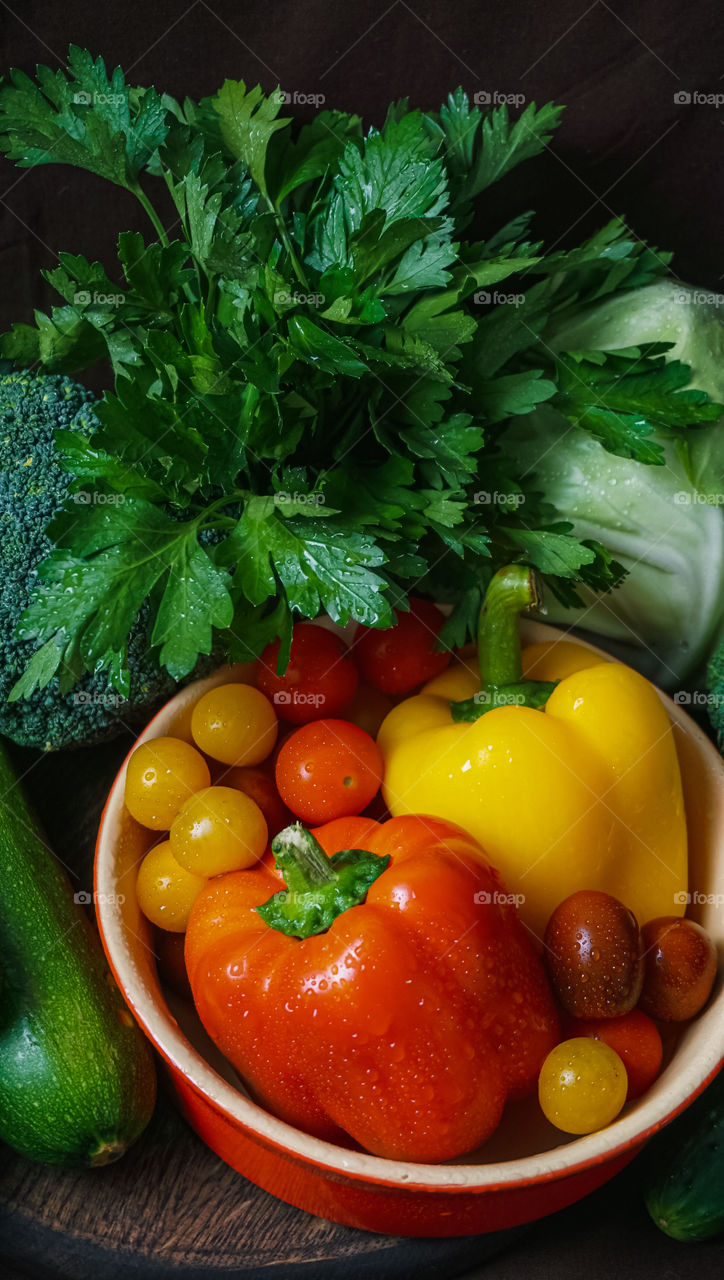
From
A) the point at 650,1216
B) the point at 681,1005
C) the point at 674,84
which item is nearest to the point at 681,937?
the point at 681,1005

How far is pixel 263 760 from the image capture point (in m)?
1.07

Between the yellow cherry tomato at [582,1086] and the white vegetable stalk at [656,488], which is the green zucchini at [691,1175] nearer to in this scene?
the yellow cherry tomato at [582,1086]

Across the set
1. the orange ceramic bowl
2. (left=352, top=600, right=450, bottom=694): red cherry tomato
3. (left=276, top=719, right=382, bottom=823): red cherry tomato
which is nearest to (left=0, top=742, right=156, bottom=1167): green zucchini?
the orange ceramic bowl

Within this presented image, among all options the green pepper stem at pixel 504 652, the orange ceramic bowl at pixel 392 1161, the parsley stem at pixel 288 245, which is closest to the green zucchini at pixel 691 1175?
the orange ceramic bowl at pixel 392 1161

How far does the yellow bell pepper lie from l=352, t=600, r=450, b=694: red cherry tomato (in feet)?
0.25

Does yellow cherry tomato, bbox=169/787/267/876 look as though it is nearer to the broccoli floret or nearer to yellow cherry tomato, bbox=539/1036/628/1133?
the broccoli floret

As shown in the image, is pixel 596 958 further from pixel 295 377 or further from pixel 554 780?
pixel 295 377

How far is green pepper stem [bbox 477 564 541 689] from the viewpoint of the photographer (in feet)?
3.19

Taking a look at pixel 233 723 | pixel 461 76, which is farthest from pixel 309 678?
pixel 461 76

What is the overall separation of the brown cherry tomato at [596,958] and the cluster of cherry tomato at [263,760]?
0.23m

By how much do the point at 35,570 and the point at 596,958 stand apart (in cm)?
65

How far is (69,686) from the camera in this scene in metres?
1.00

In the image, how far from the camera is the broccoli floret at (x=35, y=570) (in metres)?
1.06

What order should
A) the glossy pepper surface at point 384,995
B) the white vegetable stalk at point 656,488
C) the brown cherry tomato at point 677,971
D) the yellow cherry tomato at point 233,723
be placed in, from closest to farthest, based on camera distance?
the glossy pepper surface at point 384,995 < the brown cherry tomato at point 677,971 < the yellow cherry tomato at point 233,723 < the white vegetable stalk at point 656,488
